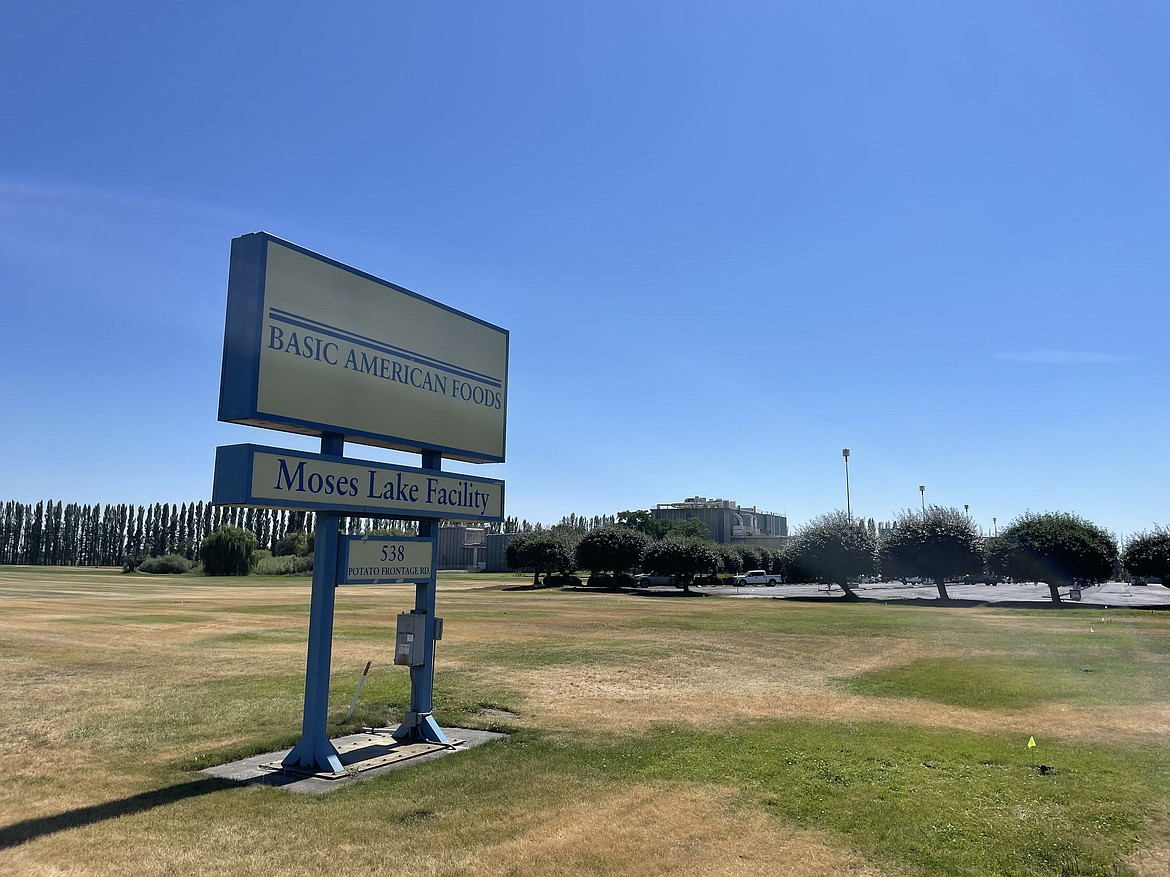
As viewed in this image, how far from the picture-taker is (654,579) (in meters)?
79.8

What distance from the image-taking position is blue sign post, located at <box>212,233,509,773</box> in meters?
9.58

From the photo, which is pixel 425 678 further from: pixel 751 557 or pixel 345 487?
pixel 751 557

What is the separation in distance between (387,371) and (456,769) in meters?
5.37

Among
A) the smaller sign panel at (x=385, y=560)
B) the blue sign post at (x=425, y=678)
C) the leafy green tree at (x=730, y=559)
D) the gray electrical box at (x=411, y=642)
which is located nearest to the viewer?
the smaller sign panel at (x=385, y=560)

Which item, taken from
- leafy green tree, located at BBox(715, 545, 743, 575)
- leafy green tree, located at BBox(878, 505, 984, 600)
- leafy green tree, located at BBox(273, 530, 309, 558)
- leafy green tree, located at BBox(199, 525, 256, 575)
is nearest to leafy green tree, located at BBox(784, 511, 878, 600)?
leafy green tree, located at BBox(878, 505, 984, 600)

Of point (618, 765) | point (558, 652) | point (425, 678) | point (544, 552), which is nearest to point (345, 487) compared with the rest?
point (425, 678)

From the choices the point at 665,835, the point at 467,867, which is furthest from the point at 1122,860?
the point at 467,867

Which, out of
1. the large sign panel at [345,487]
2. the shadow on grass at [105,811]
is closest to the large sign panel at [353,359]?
the large sign panel at [345,487]

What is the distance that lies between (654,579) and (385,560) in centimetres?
7040

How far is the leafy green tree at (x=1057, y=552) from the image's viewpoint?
4675cm

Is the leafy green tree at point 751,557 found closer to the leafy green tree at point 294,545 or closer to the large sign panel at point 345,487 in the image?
the leafy green tree at point 294,545

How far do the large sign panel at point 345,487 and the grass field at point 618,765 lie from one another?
329 cm

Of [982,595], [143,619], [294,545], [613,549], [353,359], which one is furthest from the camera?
[294,545]

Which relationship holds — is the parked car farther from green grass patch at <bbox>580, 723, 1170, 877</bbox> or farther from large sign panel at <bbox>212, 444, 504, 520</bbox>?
green grass patch at <bbox>580, 723, 1170, 877</bbox>
